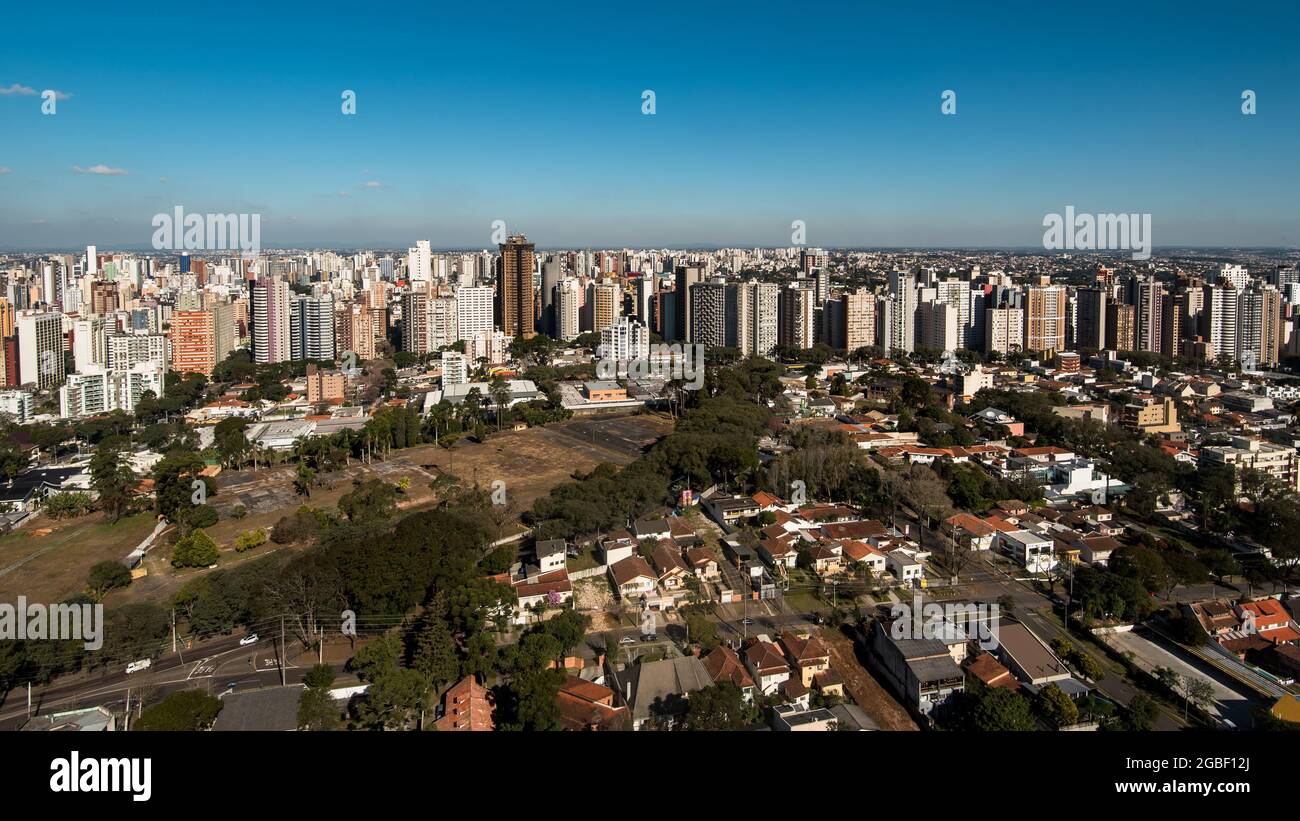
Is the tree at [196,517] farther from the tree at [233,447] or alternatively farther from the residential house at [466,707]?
the residential house at [466,707]

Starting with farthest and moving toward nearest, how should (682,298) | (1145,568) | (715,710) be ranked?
(682,298) → (1145,568) → (715,710)

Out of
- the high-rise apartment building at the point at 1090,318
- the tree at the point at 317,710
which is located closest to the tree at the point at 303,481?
the tree at the point at 317,710

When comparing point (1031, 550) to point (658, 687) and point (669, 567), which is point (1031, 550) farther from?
point (658, 687)

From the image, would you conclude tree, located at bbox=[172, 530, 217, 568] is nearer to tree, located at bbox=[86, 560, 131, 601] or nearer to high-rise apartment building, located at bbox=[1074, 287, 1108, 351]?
tree, located at bbox=[86, 560, 131, 601]

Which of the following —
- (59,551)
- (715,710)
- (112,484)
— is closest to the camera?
(715,710)

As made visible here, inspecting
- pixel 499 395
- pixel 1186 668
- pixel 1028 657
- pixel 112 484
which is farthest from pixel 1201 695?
pixel 499 395

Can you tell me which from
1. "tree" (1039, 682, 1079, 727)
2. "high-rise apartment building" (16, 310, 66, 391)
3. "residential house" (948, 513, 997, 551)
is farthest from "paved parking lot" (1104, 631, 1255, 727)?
"high-rise apartment building" (16, 310, 66, 391)
